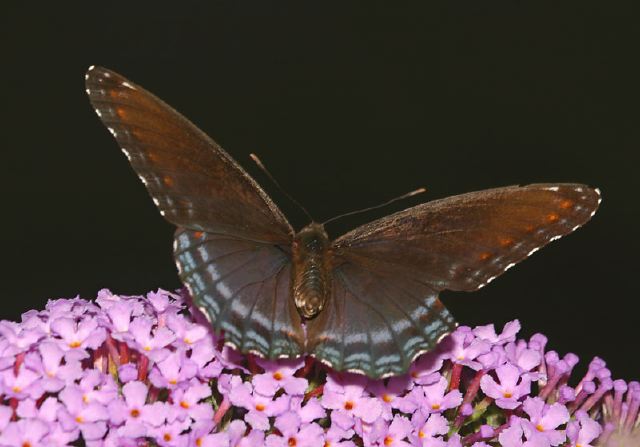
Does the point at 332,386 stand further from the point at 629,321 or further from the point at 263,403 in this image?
the point at 629,321

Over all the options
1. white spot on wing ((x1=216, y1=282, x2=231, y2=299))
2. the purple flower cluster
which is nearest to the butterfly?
white spot on wing ((x1=216, y1=282, x2=231, y2=299))

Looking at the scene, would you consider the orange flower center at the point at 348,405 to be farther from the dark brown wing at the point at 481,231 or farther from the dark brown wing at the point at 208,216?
the dark brown wing at the point at 481,231

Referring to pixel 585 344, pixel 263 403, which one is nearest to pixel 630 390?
pixel 263 403

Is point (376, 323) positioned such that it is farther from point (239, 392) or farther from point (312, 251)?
point (239, 392)

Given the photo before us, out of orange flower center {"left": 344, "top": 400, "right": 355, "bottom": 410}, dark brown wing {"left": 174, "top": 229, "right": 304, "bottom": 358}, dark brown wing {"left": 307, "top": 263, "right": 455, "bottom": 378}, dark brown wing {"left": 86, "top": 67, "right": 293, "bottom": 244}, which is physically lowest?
orange flower center {"left": 344, "top": 400, "right": 355, "bottom": 410}

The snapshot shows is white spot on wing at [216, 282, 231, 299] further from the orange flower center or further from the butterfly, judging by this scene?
the orange flower center

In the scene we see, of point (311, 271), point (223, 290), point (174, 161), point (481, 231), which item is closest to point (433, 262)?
point (481, 231)

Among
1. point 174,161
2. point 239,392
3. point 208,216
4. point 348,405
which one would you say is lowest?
point 348,405
